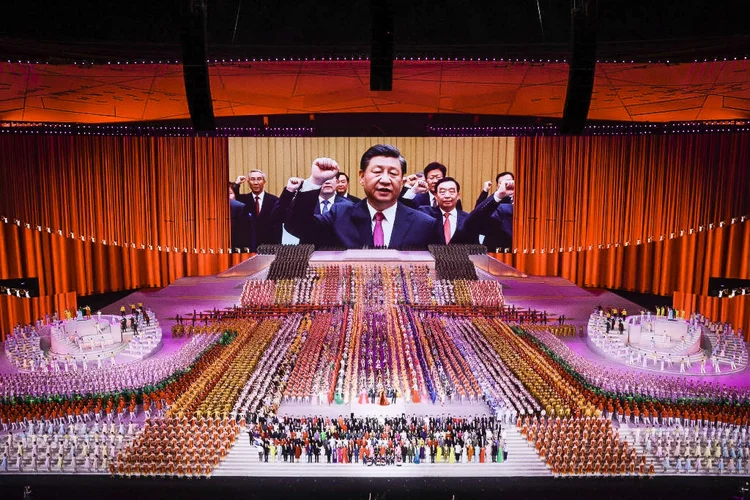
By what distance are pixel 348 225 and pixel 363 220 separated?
1.65ft

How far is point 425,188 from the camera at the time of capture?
725 inches

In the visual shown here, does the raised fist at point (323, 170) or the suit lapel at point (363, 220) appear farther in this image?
the suit lapel at point (363, 220)

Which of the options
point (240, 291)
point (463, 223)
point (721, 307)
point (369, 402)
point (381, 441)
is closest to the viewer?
point (381, 441)

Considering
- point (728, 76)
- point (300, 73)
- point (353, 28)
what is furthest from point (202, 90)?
point (728, 76)

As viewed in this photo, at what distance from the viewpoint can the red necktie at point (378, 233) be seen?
1850 centimetres

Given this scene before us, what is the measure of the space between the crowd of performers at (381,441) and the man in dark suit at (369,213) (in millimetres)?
9797

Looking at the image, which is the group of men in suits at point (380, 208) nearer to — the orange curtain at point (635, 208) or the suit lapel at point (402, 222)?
the suit lapel at point (402, 222)

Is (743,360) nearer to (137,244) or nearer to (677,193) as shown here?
(677,193)

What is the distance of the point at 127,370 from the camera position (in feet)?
35.8

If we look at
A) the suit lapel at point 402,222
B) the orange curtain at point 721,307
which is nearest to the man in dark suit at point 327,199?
the suit lapel at point 402,222

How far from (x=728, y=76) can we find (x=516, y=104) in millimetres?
5473

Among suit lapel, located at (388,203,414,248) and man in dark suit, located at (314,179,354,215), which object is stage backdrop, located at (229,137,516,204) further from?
suit lapel, located at (388,203,414,248)

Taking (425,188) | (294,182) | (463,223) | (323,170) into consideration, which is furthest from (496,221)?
(294,182)

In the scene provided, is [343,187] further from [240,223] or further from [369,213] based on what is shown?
[240,223]
